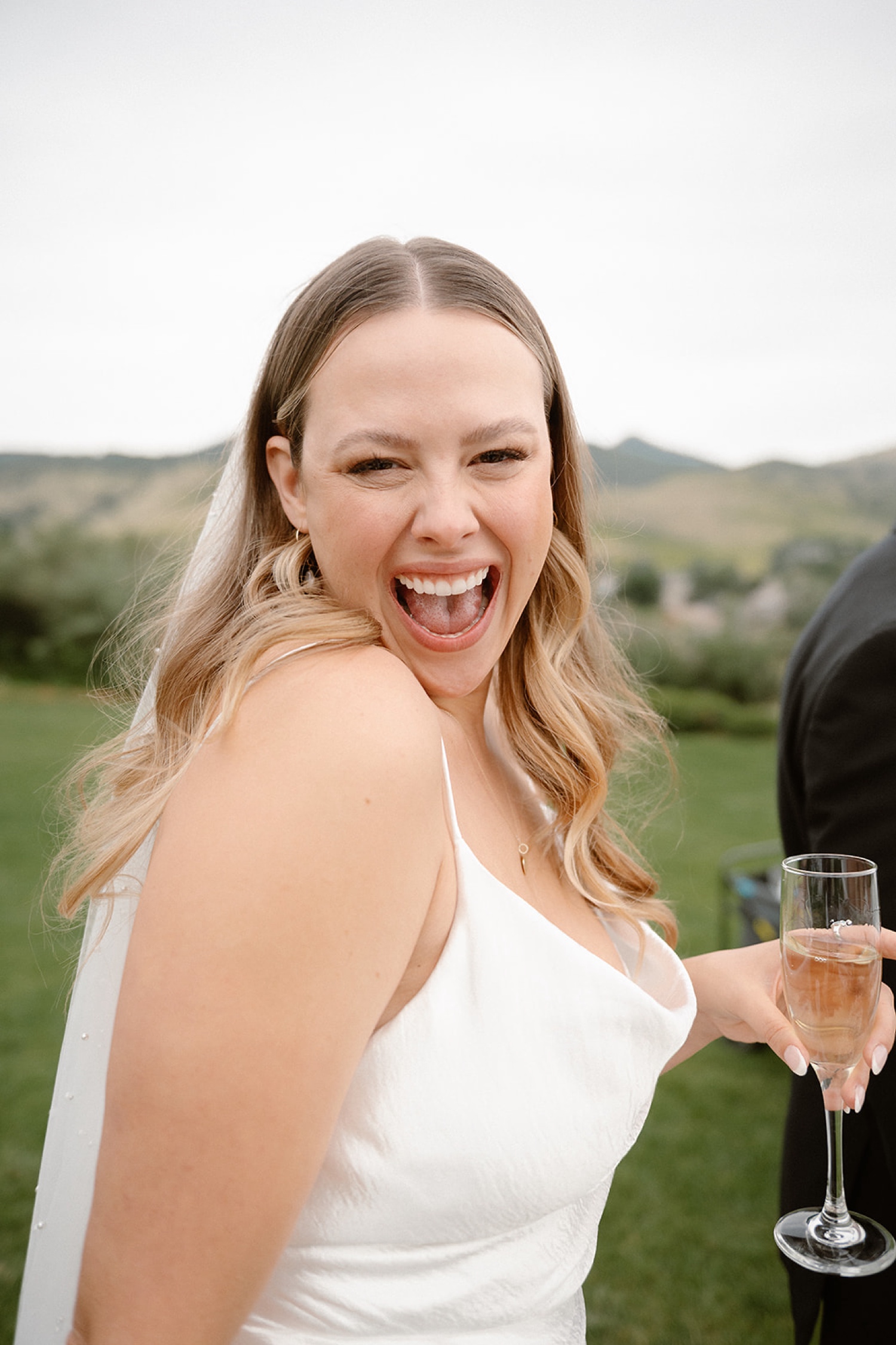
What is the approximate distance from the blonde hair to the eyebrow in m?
0.15

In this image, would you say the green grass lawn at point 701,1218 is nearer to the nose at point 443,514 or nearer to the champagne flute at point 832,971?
the champagne flute at point 832,971

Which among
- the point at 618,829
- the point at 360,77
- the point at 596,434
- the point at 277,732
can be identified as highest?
the point at 360,77

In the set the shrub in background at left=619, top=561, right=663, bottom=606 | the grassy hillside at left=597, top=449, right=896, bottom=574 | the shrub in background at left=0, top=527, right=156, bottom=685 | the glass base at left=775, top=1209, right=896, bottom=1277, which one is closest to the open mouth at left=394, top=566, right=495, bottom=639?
the glass base at left=775, top=1209, right=896, bottom=1277

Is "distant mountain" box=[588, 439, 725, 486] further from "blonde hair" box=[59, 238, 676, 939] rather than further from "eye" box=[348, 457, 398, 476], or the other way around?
"eye" box=[348, 457, 398, 476]

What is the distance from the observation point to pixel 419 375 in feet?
4.26

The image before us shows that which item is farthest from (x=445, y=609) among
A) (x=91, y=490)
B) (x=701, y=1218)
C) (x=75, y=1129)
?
(x=91, y=490)

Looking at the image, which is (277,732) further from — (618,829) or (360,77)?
(360,77)

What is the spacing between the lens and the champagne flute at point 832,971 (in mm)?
1392

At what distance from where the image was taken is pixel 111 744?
151 centimetres

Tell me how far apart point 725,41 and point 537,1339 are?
11.1 metres

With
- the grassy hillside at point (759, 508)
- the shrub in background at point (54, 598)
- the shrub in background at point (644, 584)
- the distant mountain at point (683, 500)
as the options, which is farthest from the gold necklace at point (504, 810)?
the grassy hillside at point (759, 508)

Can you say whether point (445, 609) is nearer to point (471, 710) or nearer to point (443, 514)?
point (443, 514)

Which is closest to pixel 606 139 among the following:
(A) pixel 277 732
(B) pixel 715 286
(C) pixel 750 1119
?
(B) pixel 715 286

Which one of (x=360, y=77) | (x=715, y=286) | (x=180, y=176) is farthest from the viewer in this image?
(x=715, y=286)
